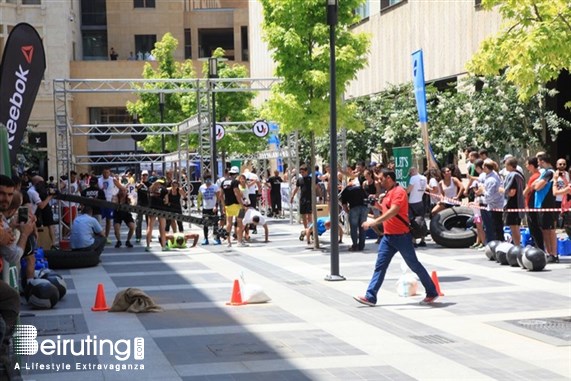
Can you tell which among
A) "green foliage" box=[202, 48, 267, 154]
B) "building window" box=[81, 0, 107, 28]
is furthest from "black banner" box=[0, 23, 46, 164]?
"building window" box=[81, 0, 107, 28]

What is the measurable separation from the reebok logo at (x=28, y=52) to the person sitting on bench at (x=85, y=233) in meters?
8.28

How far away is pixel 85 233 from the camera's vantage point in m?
21.4

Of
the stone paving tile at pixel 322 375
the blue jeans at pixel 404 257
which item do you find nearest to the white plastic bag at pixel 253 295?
the blue jeans at pixel 404 257

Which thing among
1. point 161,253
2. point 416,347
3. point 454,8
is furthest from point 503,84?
point 416,347

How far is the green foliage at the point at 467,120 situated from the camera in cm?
2808

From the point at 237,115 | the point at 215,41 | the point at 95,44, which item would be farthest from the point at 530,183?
the point at 215,41

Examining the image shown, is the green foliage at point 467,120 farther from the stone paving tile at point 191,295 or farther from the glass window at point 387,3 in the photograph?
the stone paving tile at point 191,295

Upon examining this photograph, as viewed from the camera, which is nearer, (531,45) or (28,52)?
(531,45)

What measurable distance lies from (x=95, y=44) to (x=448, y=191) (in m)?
60.4

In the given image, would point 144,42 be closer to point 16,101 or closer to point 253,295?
point 253,295

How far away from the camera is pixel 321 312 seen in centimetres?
1430

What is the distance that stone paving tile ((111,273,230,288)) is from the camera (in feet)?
60.2

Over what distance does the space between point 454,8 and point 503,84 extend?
24.5 feet

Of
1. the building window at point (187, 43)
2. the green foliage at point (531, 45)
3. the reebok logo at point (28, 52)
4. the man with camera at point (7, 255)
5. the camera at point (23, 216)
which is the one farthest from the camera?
the building window at point (187, 43)
